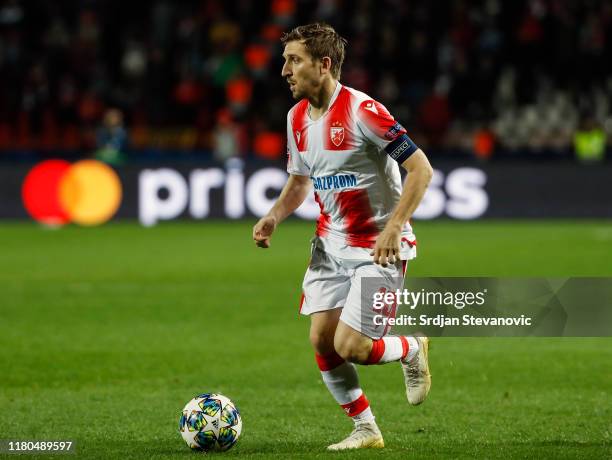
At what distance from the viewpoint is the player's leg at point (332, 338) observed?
5.73m

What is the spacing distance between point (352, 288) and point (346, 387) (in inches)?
19.8

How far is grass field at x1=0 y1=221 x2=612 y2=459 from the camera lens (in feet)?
19.8

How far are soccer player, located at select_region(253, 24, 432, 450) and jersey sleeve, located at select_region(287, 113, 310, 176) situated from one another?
2cm

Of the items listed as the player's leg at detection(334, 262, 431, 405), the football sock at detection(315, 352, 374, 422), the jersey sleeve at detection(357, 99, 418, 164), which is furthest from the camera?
the football sock at detection(315, 352, 374, 422)

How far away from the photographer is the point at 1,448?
564 centimetres

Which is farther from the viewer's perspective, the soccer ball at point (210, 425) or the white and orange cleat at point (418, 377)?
the white and orange cleat at point (418, 377)

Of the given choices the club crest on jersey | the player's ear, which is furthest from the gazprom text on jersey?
the player's ear

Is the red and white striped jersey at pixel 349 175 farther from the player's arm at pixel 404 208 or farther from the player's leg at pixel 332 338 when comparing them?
the player's arm at pixel 404 208

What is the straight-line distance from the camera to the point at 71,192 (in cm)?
2069

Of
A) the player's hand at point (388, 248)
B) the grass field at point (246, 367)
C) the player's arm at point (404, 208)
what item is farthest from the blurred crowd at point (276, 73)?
the player's hand at point (388, 248)

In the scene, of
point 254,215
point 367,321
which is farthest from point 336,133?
point 254,215

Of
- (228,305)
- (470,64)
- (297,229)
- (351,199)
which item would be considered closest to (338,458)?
(351,199)

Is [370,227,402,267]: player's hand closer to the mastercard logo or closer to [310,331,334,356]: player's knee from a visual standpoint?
[310,331,334,356]: player's knee

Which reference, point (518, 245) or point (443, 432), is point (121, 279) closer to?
point (518, 245)
